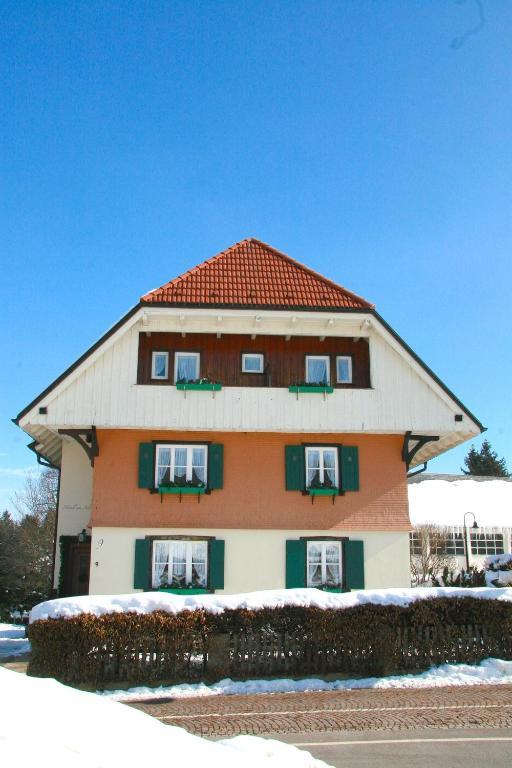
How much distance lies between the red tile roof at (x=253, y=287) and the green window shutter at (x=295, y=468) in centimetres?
411

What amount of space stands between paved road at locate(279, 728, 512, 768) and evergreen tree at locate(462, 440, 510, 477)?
212ft

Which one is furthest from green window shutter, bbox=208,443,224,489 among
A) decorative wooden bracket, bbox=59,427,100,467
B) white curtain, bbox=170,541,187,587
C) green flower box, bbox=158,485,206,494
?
decorative wooden bracket, bbox=59,427,100,467

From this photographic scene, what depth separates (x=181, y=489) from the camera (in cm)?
2031

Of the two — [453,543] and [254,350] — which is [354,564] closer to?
[254,350]

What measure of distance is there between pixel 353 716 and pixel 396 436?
36.7 ft

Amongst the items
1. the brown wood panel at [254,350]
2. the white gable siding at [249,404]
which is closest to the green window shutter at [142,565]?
the white gable siding at [249,404]

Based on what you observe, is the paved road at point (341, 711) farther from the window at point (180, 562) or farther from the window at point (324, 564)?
the window at point (180, 562)

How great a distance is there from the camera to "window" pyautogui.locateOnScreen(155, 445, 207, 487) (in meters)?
20.7

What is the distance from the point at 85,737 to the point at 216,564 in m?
15.9

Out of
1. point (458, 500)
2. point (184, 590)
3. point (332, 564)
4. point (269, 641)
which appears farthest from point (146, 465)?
point (458, 500)

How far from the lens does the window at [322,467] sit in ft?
69.0

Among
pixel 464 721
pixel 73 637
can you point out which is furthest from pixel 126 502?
pixel 464 721

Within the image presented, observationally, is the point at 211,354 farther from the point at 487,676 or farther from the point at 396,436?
the point at 487,676

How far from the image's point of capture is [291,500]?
68.4ft
